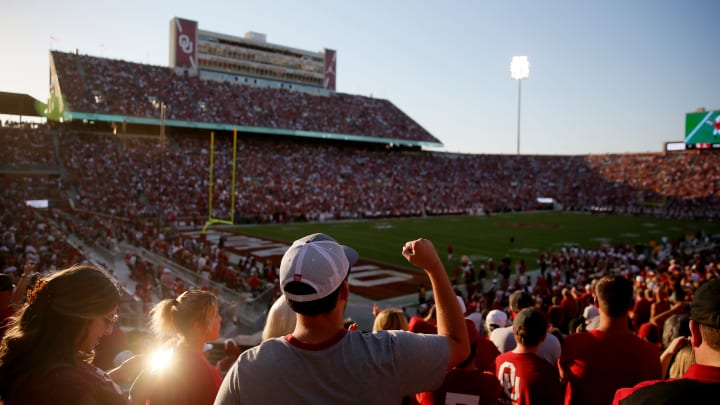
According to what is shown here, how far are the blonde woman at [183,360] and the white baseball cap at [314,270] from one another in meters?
1.01

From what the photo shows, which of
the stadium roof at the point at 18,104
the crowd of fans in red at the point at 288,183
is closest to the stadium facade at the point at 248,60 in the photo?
the crowd of fans in red at the point at 288,183

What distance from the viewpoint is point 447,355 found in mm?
1683

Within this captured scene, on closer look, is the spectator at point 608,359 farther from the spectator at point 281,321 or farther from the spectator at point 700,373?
the spectator at point 281,321

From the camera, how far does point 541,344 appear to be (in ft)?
11.3

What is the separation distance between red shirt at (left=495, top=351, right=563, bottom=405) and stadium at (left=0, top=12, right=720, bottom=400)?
586cm

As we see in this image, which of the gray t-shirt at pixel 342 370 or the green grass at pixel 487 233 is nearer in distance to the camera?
the gray t-shirt at pixel 342 370

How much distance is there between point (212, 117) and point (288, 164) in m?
8.48

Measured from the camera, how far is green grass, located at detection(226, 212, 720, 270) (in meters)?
24.2

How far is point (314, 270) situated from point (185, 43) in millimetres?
54405

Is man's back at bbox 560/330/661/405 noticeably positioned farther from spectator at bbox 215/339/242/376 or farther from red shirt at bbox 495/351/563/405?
spectator at bbox 215/339/242/376

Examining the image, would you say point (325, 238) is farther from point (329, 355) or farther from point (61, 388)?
point (61, 388)

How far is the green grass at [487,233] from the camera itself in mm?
24219

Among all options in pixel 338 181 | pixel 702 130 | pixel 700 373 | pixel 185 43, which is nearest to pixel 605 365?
pixel 700 373

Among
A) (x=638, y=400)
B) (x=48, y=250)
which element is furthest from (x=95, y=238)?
(x=638, y=400)
